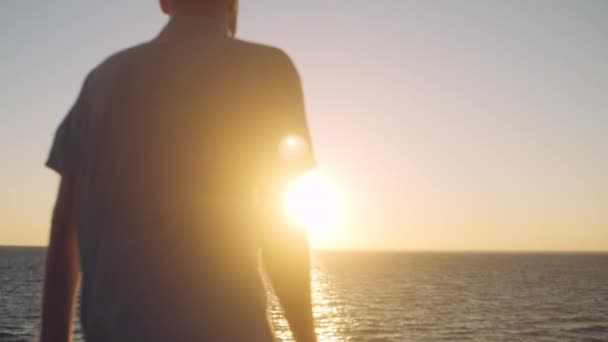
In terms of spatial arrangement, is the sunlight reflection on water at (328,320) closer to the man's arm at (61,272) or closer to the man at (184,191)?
the man's arm at (61,272)

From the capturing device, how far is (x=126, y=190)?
4.09 ft

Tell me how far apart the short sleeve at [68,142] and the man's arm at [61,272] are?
0.03 meters

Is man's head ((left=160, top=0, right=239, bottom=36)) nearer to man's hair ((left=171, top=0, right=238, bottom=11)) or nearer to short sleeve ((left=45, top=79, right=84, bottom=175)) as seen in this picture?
man's hair ((left=171, top=0, right=238, bottom=11))

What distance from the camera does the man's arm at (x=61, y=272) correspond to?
1364 millimetres

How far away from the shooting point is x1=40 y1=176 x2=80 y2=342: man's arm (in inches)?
53.7

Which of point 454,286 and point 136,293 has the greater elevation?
point 136,293

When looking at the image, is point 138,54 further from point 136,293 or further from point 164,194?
point 136,293

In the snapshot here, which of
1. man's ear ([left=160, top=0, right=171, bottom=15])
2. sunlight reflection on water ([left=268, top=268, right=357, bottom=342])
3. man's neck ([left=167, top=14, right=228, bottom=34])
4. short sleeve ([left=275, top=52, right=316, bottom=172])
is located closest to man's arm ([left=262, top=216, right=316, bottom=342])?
short sleeve ([left=275, top=52, right=316, bottom=172])

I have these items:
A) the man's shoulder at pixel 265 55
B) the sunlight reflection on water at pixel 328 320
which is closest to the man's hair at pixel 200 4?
Result: the man's shoulder at pixel 265 55

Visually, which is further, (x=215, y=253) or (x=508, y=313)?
(x=508, y=313)

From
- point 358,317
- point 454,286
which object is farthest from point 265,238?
point 454,286

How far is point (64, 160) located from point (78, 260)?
0.75 feet

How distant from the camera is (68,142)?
4.56 ft

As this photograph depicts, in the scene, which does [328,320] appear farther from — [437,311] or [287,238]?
[287,238]
